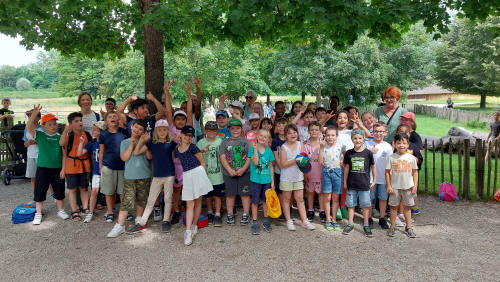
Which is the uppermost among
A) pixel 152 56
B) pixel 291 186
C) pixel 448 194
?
pixel 152 56

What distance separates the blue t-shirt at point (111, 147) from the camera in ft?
18.6

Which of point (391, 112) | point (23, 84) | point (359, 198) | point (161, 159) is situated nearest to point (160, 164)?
point (161, 159)

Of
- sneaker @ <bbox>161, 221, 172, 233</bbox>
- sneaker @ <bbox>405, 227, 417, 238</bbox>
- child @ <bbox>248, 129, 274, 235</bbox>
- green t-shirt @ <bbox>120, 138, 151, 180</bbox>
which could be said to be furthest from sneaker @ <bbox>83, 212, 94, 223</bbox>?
sneaker @ <bbox>405, 227, 417, 238</bbox>

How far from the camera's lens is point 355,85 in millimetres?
29438

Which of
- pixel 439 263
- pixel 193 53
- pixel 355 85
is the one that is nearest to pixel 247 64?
pixel 193 53

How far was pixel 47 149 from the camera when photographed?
19.6ft

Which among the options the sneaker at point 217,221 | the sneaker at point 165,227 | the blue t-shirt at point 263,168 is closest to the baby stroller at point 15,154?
the sneaker at point 165,227

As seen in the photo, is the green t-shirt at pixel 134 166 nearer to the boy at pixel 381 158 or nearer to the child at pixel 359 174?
the child at pixel 359 174

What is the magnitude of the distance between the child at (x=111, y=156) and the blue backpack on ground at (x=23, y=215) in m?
1.54

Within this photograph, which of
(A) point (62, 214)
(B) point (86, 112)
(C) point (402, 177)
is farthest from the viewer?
(B) point (86, 112)

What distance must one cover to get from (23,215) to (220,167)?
11.9ft

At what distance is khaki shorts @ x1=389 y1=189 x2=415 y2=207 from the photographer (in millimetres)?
5148

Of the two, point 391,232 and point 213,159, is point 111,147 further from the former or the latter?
point 391,232

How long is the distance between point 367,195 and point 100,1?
6.63 meters
